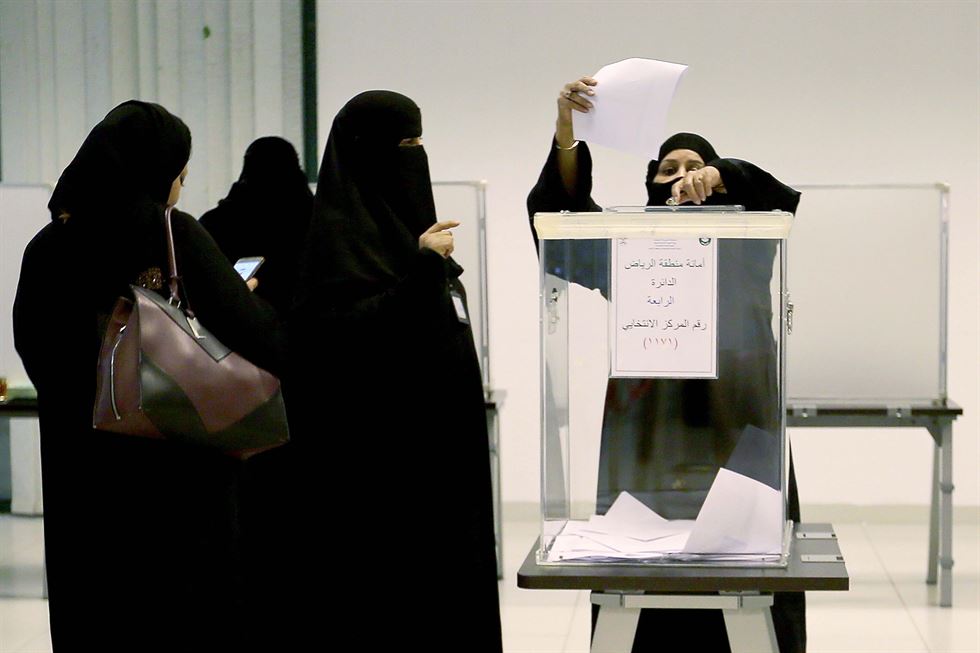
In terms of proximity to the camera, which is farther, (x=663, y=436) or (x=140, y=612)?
(x=140, y=612)

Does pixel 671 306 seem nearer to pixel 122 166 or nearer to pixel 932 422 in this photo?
pixel 122 166

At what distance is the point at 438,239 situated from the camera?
8.16ft

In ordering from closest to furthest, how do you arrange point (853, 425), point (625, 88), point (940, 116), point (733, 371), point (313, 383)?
point (733, 371), point (625, 88), point (313, 383), point (853, 425), point (940, 116)

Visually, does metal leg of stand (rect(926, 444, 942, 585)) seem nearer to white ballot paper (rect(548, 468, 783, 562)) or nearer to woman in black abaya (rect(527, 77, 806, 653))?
woman in black abaya (rect(527, 77, 806, 653))

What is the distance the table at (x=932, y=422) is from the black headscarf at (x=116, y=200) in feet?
8.97

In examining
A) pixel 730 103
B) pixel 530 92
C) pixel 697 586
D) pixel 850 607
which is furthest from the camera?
pixel 530 92

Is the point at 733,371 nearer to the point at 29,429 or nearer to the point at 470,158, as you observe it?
the point at 470,158

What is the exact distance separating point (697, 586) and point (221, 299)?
37.1 inches

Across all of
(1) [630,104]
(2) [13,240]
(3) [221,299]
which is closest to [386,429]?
(3) [221,299]

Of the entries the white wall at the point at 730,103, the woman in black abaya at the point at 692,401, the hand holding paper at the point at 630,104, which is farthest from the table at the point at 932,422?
the hand holding paper at the point at 630,104

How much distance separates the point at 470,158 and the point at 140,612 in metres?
3.91

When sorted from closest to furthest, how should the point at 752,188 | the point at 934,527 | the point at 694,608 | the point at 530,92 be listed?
the point at 694,608, the point at 752,188, the point at 934,527, the point at 530,92

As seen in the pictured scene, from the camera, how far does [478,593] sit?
255 centimetres

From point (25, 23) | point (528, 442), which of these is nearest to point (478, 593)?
point (528, 442)
